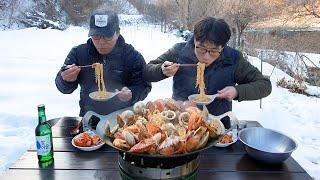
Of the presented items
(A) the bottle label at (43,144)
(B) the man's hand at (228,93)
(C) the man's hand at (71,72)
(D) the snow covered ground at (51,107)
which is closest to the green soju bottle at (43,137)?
(A) the bottle label at (43,144)

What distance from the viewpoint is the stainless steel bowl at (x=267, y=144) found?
6.55 feet

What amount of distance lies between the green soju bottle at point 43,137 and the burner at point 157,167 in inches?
27.3

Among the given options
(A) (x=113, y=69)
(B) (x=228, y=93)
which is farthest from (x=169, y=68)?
(A) (x=113, y=69)

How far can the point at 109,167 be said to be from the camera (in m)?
2.03

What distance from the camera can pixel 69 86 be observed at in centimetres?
303

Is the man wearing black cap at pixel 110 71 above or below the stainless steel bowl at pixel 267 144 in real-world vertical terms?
above

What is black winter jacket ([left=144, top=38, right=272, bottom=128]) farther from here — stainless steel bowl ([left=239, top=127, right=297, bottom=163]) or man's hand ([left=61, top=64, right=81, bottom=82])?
man's hand ([left=61, top=64, right=81, bottom=82])

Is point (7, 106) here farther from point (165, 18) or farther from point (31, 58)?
point (165, 18)

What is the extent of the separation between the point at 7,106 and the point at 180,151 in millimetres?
5488

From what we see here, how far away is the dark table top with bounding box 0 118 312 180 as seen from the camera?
1931mm

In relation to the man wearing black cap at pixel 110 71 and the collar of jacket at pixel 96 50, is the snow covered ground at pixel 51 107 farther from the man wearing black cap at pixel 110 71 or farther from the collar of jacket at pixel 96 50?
the collar of jacket at pixel 96 50

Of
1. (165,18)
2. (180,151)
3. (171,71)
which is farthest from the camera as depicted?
(165,18)

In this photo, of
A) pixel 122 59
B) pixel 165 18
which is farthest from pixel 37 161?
pixel 165 18

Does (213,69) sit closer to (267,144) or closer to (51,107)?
(267,144)
